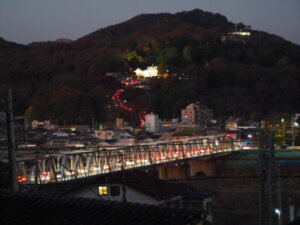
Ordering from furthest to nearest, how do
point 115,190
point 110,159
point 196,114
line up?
point 196,114, point 110,159, point 115,190

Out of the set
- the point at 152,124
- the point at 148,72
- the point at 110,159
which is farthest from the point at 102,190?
the point at 148,72

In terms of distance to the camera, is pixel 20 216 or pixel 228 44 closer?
pixel 20 216

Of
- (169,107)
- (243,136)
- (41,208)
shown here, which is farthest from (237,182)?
(169,107)

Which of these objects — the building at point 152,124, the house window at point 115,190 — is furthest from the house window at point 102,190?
the building at point 152,124

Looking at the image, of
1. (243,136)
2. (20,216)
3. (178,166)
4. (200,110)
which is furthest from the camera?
(200,110)

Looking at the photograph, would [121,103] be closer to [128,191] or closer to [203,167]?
[203,167]

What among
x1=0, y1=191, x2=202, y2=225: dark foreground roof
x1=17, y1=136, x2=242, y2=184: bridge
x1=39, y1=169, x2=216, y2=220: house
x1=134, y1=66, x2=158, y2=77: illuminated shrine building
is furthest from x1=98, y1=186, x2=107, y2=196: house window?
x1=134, y1=66, x2=158, y2=77: illuminated shrine building

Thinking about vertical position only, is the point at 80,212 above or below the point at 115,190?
above

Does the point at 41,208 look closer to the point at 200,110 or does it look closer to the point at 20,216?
the point at 20,216
